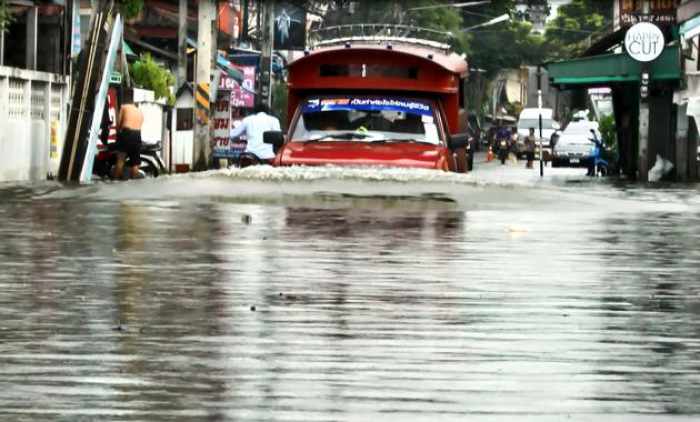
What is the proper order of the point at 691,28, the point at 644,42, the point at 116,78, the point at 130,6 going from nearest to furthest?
the point at 130,6, the point at 116,78, the point at 691,28, the point at 644,42

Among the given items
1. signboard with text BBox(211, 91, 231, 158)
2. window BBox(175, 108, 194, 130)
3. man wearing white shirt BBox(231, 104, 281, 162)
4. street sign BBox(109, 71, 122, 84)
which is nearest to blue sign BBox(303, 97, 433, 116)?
man wearing white shirt BBox(231, 104, 281, 162)

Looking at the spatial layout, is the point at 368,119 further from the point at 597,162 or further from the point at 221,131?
the point at 597,162

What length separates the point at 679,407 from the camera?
22.1ft

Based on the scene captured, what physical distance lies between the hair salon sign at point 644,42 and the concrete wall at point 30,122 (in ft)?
51.4

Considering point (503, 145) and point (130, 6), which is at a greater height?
point (130, 6)

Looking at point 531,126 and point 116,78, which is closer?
point 116,78

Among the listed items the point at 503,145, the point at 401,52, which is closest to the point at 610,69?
the point at 401,52

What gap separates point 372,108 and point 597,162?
1199 inches

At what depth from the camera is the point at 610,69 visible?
47.2 m

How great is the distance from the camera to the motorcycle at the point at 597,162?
170 feet

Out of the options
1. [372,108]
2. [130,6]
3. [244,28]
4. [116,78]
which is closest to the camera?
[372,108]

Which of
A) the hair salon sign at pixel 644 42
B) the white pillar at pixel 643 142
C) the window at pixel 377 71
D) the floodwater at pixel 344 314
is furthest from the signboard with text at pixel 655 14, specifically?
the floodwater at pixel 344 314

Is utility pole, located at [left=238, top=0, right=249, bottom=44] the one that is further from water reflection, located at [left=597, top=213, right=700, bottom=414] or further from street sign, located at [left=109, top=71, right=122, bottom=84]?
water reflection, located at [left=597, top=213, right=700, bottom=414]

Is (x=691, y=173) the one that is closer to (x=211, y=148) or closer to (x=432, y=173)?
(x=211, y=148)
